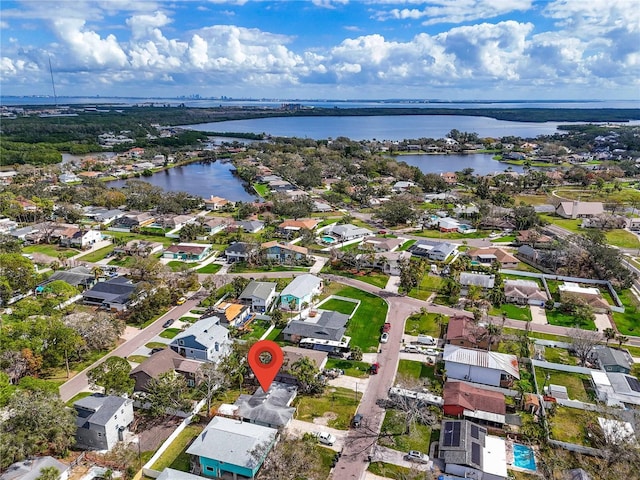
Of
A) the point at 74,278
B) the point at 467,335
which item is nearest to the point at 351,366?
the point at 467,335

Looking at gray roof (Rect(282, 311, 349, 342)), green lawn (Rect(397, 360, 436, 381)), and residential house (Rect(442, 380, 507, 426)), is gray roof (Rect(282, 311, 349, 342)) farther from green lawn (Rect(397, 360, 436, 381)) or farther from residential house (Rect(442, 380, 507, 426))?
residential house (Rect(442, 380, 507, 426))

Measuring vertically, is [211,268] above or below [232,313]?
below

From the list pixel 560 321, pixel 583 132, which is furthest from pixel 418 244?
pixel 583 132

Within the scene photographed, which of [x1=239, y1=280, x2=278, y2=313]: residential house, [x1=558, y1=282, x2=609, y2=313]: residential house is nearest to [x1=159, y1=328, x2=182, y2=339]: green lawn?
[x1=239, y1=280, x2=278, y2=313]: residential house

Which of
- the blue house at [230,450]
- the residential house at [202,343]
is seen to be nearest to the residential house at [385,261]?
the residential house at [202,343]

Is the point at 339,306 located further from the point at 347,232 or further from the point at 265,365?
the point at 347,232

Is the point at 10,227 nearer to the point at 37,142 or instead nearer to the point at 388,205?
the point at 388,205
